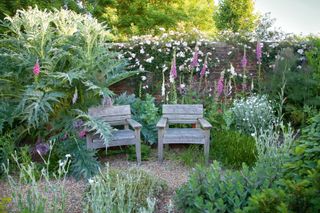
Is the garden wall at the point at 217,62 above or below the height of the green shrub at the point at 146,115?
above

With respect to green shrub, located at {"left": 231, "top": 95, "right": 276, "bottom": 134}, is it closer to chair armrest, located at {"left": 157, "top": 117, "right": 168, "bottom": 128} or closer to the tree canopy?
chair armrest, located at {"left": 157, "top": 117, "right": 168, "bottom": 128}

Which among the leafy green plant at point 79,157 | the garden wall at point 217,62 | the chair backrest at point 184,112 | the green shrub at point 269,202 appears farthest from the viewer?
the garden wall at point 217,62

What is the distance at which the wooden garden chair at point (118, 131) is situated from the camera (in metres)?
4.89

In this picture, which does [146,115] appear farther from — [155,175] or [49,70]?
[49,70]

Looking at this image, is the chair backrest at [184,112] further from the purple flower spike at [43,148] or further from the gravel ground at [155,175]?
the purple flower spike at [43,148]

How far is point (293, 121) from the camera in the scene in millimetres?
6730

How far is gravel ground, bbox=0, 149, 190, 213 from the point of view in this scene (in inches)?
144

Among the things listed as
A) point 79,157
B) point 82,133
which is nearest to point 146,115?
point 82,133

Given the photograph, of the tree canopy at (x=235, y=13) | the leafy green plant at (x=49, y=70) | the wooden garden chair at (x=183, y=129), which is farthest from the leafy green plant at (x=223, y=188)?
the tree canopy at (x=235, y=13)

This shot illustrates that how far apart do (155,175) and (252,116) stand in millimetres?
Result: 2336

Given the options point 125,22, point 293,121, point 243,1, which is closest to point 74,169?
point 293,121

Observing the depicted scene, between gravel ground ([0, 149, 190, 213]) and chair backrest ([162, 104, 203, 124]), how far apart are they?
2.50 feet

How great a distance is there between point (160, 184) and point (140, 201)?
1.48 ft

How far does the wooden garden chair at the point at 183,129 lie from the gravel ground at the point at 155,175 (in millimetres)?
256
